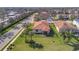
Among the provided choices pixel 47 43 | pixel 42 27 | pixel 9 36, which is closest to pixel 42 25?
pixel 42 27

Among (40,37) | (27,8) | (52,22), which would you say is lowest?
(40,37)

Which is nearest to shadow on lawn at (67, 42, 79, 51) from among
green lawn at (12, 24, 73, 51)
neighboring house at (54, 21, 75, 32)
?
green lawn at (12, 24, 73, 51)

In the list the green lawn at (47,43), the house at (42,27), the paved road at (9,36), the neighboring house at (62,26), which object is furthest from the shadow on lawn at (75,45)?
the paved road at (9,36)

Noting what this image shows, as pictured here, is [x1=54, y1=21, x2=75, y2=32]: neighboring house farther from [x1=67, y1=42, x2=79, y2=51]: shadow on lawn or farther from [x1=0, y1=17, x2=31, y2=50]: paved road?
[x1=0, y1=17, x2=31, y2=50]: paved road

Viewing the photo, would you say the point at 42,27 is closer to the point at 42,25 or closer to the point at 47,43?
the point at 42,25

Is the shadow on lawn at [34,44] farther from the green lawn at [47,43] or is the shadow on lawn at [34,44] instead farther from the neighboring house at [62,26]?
the neighboring house at [62,26]

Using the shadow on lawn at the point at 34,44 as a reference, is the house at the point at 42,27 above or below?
above
